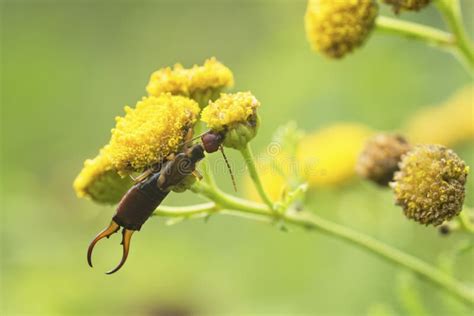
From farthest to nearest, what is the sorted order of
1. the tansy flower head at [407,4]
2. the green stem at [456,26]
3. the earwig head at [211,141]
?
the green stem at [456,26]
the tansy flower head at [407,4]
the earwig head at [211,141]

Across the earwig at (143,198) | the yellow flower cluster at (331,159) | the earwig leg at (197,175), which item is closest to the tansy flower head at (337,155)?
the yellow flower cluster at (331,159)

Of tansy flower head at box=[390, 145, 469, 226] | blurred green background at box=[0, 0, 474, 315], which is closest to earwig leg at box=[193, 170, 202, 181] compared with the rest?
tansy flower head at box=[390, 145, 469, 226]

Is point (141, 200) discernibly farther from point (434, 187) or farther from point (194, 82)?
point (434, 187)

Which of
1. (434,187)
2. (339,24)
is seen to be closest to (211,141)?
(434,187)

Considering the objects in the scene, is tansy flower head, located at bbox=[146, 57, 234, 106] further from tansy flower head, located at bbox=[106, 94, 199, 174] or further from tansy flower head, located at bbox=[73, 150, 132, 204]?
tansy flower head, located at bbox=[73, 150, 132, 204]

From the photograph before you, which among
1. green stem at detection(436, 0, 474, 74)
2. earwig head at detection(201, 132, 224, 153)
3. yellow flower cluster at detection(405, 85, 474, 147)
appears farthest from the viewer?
yellow flower cluster at detection(405, 85, 474, 147)

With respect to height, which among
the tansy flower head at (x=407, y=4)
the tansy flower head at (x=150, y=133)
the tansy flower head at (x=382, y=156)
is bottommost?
the tansy flower head at (x=382, y=156)

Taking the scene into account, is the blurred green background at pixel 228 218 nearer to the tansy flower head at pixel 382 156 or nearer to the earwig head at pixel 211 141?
the tansy flower head at pixel 382 156
